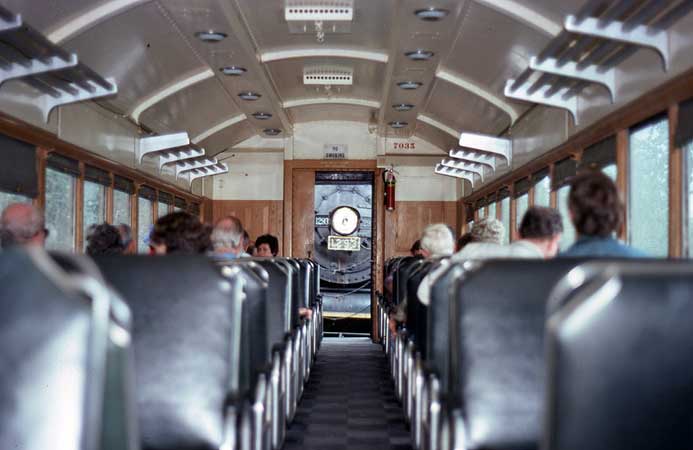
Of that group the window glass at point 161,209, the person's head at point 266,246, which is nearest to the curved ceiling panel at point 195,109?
the window glass at point 161,209

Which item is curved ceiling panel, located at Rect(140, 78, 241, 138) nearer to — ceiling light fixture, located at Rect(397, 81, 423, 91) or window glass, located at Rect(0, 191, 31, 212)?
ceiling light fixture, located at Rect(397, 81, 423, 91)

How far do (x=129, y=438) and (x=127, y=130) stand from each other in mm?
9284

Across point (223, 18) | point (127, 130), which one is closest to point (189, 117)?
point (127, 130)

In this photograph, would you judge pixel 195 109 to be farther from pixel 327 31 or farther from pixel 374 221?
pixel 374 221

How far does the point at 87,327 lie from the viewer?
1.44m

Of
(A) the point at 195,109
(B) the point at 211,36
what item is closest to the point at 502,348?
(B) the point at 211,36

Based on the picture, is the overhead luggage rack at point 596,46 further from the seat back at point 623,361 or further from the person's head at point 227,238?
the seat back at point 623,361

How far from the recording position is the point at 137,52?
28.6 feet

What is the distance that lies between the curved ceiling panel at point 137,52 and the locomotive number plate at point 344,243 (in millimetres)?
8942

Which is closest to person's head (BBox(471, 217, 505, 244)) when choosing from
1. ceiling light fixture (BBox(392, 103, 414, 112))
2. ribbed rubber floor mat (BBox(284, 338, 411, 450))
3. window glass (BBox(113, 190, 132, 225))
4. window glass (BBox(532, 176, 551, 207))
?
ribbed rubber floor mat (BBox(284, 338, 411, 450))

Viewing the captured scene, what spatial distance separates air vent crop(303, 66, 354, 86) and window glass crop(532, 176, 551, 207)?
312cm

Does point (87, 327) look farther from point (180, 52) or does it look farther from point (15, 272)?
point (180, 52)

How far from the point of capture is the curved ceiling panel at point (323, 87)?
10.9 metres

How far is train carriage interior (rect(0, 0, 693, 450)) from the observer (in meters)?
1.58
